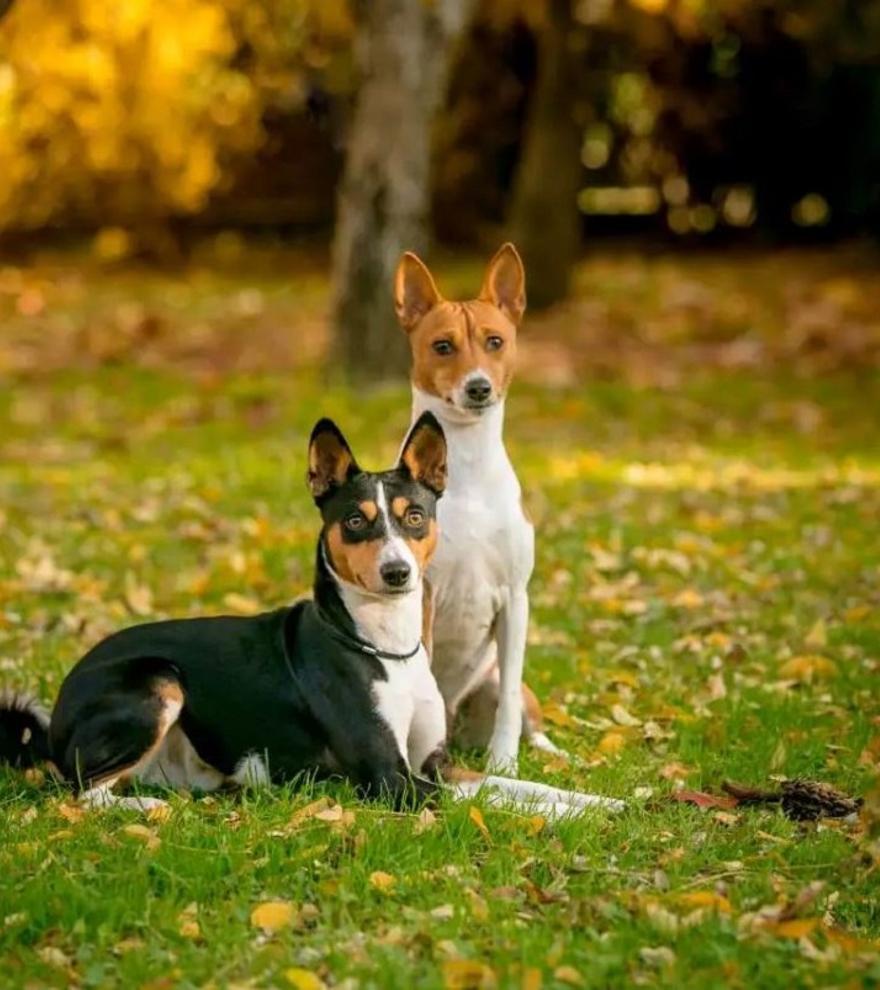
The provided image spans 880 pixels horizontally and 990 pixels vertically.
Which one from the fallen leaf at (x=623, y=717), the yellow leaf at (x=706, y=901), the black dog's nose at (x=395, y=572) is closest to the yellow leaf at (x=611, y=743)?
the fallen leaf at (x=623, y=717)

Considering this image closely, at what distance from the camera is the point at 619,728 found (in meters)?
6.91

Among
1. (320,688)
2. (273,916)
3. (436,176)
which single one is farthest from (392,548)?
(436,176)

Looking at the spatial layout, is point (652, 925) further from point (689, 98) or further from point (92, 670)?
point (689, 98)

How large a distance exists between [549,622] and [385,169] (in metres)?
7.30

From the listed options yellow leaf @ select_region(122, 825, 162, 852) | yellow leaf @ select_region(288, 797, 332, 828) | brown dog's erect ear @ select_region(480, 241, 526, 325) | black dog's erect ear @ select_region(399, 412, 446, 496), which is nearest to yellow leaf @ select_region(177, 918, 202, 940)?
yellow leaf @ select_region(122, 825, 162, 852)

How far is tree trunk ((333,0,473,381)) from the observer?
15031mm

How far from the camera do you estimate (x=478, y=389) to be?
614 centimetres

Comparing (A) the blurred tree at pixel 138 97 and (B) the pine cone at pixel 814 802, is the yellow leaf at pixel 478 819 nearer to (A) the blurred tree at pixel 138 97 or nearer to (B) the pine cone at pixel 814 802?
(B) the pine cone at pixel 814 802

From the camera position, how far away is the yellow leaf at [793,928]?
15.3ft

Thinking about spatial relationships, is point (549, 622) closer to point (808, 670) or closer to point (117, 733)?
point (808, 670)

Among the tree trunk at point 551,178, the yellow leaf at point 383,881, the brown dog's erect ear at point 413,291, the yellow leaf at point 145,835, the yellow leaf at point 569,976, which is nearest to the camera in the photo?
the yellow leaf at point 569,976

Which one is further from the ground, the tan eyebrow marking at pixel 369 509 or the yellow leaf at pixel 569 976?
the tan eyebrow marking at pixel 369 509

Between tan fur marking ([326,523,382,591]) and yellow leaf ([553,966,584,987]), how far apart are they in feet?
4.80

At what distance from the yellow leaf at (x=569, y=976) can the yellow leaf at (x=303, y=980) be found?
0.57 meters
